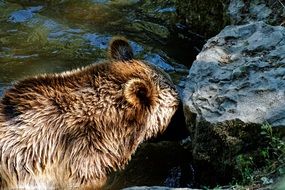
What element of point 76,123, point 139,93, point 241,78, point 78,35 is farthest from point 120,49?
point 78,35

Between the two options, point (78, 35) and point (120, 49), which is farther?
point (78, 35)

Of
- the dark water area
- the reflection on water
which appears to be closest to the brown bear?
the dark water area

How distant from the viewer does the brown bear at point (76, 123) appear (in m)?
5.79

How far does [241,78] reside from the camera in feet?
20.2

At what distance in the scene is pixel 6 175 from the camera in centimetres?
572

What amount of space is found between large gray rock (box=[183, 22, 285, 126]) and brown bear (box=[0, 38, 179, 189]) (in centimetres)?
48

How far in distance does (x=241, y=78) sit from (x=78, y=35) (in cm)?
404

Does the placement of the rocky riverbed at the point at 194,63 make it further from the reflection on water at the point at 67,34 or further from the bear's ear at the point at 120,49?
the bear's ear at the point at 120,49

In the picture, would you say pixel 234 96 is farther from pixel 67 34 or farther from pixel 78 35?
pixel 67 34

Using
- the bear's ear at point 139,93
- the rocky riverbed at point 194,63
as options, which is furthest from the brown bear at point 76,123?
the rocky riverbed at point 194,63

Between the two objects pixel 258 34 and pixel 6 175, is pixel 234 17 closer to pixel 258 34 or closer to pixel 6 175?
pixel 258 34

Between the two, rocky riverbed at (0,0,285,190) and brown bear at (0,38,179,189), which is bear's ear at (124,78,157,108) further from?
rocky riverbed at (0,0,285,190)

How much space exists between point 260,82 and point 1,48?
4.71 meters

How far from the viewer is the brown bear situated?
579 cm
